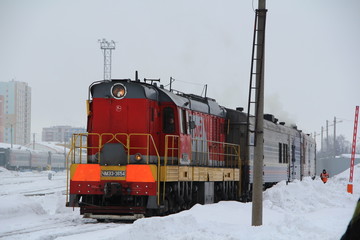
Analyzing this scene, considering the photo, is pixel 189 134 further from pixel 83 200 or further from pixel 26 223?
pixel 26 223

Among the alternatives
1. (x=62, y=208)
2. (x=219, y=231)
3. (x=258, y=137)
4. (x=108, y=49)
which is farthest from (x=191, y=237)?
(x=108, y=49)

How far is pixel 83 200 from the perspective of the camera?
15641 millimetres

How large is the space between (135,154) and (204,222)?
161 inches

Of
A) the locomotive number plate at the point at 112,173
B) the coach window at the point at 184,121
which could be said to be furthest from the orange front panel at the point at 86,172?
the coach window at the point at 184,121

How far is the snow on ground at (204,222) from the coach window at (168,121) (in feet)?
7.53

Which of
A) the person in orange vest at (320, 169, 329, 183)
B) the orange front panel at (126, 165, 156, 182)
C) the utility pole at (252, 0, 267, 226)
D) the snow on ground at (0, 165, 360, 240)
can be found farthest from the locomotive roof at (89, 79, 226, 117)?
the person in orange vest at (320, 169, 329, 183)

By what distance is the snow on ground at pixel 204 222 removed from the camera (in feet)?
33.9

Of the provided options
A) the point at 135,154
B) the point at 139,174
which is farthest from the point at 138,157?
the point at 139,174

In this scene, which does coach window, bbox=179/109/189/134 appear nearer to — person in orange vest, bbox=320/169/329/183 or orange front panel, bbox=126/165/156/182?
orange front panel, bbox=126/165/156/182

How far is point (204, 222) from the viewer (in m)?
11.9

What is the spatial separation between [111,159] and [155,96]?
2.31 meters

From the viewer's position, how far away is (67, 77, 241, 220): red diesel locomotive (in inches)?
588

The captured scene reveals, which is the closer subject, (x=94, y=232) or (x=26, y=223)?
(x=94, y=232)

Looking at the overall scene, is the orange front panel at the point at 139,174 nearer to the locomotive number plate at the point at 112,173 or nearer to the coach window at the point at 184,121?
the locomotive number plate at the point at 112,173
